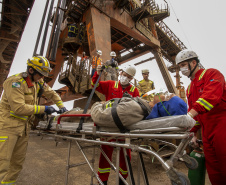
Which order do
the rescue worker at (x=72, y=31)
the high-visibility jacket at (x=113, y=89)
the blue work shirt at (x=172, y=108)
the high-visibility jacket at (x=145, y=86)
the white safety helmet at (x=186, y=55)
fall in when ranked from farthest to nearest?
the rescue worker at (x=72, y=31)
the high-visibility jacket at (x=145, y=86)
the high-visibility jacket at (x=113, y=89)
the white safety helmet at (x=186, y=55)
the blue work shirt at (x=172, y=108)

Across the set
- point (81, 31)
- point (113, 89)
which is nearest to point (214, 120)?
point (113, 89)

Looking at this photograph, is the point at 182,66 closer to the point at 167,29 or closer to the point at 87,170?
the point at 87,170

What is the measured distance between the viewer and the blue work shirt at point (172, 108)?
1288mm

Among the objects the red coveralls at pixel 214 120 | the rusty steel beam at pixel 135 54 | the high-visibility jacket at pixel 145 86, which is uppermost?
the rusty steel beam at pixel 135 54

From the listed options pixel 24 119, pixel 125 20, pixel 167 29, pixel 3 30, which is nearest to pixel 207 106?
pixel 24 119

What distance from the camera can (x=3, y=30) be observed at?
7.54 meters

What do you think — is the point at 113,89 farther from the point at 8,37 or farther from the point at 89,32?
the point at 8,37

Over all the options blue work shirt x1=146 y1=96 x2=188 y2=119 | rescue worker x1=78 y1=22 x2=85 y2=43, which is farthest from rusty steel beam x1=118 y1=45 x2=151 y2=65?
blue work shirt x1=146 y1=96 x2=188 y2=119

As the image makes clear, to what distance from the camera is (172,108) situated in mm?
1308

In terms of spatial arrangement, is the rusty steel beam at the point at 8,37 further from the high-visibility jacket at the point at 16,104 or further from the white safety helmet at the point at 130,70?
the white safety helmet at the point at 130,70

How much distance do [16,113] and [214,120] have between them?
271 cm

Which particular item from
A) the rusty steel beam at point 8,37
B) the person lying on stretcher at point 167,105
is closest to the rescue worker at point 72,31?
the rusty steel beam at point 8,37

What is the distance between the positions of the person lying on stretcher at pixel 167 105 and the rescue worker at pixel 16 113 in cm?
169

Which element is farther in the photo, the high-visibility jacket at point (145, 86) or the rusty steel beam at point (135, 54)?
the rusty steel beam at point (135, 54)
